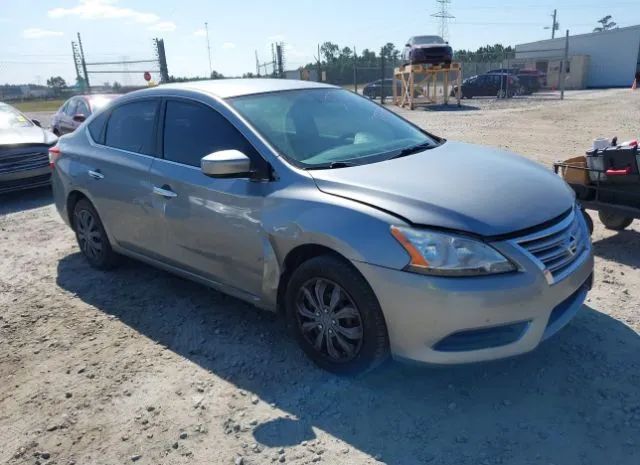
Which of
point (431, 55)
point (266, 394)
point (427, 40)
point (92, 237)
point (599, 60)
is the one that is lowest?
point (266, 394)

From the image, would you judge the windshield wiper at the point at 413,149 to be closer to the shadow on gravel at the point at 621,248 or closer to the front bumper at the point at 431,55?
the shadow on gravel at the point at 621,248

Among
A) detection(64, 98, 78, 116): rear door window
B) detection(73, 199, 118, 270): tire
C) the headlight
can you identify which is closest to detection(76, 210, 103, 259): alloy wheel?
detection(73, 199, 118, 270): tire

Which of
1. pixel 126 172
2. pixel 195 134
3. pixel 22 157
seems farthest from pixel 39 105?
pixel 195 134

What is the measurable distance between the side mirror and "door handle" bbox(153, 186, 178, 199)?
70 centimetres

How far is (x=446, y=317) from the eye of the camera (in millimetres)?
2602

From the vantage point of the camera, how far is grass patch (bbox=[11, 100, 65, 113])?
1249 inches

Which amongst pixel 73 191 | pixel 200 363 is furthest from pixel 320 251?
pixel 73 191

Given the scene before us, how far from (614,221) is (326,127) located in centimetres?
329

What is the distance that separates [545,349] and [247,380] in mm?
1867

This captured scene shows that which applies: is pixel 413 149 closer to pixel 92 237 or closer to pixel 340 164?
pixel 340 164

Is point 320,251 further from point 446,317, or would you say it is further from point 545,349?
point 545,349

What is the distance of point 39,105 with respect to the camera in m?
33.8

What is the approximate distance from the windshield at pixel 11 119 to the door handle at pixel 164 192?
651cm

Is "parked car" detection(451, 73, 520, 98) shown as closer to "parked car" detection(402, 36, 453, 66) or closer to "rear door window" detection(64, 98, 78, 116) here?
"parked car" detection(402, 36, 453, 66)
